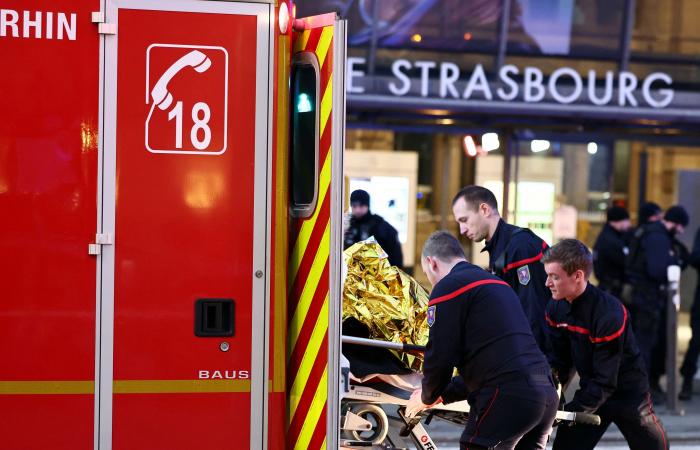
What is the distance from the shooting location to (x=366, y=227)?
1010 cm

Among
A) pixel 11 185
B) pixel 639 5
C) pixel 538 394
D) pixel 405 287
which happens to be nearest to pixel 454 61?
pixel 639 5

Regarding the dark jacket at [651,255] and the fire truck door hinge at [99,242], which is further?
the dark jacket at [651,255]

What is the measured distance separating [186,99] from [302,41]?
0.54 metres

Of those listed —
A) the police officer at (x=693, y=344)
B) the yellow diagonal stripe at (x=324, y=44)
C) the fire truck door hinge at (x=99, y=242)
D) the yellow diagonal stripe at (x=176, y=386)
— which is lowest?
the police officer at (x=693, y=344)

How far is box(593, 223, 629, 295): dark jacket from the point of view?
428 inches

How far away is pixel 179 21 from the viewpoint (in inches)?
165

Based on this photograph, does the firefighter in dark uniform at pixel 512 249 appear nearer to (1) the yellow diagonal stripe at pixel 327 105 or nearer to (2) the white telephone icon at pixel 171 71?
(1) the yellow diagonal stripe at pixel 327 105

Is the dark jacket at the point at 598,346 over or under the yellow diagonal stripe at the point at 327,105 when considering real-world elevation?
under

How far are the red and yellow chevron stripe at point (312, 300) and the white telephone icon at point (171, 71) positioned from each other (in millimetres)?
427

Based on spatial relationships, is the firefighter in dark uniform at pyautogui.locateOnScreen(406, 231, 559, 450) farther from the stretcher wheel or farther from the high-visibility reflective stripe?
the high-visibility reflective stripe

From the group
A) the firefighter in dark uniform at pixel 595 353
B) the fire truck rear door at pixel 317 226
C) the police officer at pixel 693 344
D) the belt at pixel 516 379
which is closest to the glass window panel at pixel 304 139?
the fire truck rear door at pixel 317 226

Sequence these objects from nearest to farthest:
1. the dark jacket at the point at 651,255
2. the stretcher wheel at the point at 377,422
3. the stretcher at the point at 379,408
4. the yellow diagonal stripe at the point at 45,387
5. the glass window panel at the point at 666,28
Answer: the yellow diagonal stripe at the point at 45,387 < the stretcher at the point at 379,408 < the stretcher wheel at the point at 377,422 < the dark jacket at the point at 651,255 < the glass window panel at the point at 666,28

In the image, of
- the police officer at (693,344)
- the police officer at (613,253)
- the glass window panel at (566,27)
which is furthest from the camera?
the glass window panel at (566,27)

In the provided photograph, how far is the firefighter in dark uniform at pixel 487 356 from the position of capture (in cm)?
501
